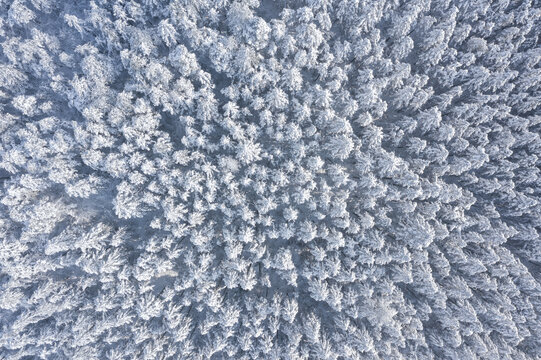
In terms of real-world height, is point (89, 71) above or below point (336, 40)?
below

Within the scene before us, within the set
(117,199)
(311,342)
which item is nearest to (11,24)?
(117,199)

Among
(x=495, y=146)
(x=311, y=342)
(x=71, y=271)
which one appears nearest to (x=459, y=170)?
(x=495, y=146)

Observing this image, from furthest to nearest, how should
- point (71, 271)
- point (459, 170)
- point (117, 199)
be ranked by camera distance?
1. point (71, 271)
2. point (459, 170)
3. point (117, 199)

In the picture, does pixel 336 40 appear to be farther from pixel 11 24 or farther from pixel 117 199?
pixel 11 24

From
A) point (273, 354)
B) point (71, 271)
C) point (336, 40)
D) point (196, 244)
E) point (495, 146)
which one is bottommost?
point (71, 271)

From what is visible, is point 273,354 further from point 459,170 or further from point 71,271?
point 459,170

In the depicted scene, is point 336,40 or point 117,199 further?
point 336,40

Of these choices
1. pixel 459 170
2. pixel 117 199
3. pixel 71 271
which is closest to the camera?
pixel 117 199
